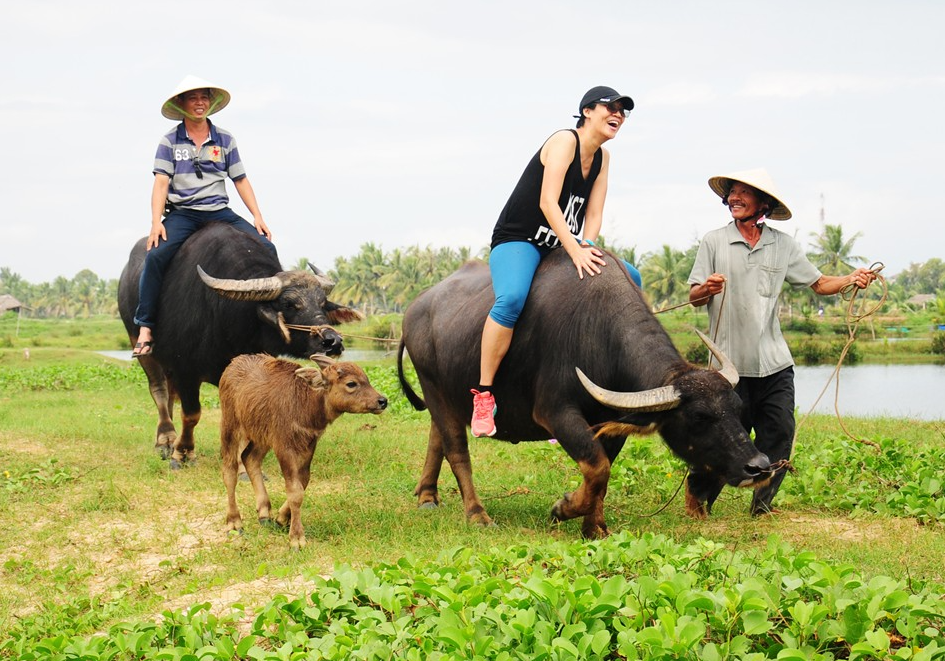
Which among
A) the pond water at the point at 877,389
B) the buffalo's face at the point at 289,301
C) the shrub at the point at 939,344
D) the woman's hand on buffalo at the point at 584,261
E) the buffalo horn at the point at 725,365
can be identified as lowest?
the pond water at the point at 877,389

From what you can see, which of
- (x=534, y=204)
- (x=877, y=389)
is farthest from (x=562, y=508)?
(x=877, y=389)

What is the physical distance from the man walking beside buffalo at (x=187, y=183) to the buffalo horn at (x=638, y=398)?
351cm

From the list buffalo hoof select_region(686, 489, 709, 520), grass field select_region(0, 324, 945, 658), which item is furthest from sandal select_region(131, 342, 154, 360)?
buffalo hoof select_region(686, 489, 709, 520)

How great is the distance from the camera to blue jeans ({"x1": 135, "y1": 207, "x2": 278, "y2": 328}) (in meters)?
7.00

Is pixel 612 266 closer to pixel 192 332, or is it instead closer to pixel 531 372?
pixel 531 372

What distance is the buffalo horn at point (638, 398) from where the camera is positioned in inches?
165

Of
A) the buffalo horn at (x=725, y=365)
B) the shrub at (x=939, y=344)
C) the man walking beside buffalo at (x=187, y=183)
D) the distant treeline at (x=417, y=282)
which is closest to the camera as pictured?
the buffalo horn at (x=725, y=365)

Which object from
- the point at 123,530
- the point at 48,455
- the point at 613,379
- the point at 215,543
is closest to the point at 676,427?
the point at 613,379

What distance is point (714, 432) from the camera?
4.28 meters

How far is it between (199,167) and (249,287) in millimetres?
1199

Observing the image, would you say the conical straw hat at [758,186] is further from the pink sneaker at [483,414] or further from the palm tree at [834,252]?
the palm tree at [834,252]

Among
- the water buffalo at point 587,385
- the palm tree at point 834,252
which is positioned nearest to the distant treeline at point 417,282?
the palm tree at point 834,252

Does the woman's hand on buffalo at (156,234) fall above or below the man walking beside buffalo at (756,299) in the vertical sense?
above

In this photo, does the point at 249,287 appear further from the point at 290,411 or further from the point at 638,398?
the point at 638,398
